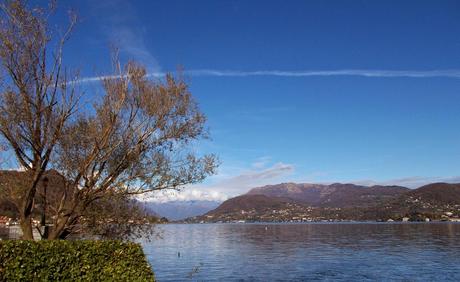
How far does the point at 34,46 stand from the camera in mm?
20016

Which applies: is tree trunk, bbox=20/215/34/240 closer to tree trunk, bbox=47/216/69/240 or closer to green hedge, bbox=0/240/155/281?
tree trunk, bbox=47/216/69/240

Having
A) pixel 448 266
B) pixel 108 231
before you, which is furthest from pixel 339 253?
pixel 108 231

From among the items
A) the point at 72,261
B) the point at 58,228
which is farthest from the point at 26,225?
the point at 72,261

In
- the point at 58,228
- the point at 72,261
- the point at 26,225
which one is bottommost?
the point at 72,261

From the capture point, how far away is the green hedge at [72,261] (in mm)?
15641

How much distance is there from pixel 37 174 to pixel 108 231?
485 centimetres

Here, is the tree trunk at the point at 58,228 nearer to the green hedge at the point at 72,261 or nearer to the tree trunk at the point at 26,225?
the tree trunk at the point at 26,225

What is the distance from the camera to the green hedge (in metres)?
15.6

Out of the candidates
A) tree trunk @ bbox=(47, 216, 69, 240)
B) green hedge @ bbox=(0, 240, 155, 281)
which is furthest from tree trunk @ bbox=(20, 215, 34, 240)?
green hedge @ bbox=(0, 240, 155, 281)

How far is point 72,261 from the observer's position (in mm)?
16578

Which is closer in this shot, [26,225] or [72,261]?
[72,261]

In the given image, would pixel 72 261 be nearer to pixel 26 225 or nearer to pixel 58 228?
pixel 58 228

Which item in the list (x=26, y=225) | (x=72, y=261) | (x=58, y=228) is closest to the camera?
(x=72, y=261)

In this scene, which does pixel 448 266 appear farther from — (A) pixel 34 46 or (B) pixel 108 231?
(A) pixel 34 46
